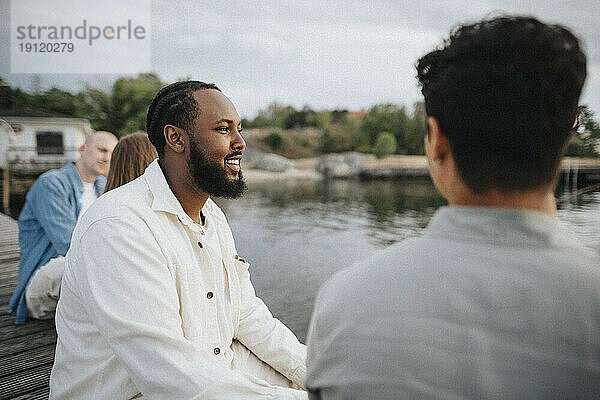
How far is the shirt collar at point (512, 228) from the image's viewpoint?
80 centimetres

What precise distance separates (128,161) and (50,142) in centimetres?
2497

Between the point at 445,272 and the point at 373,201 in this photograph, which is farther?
the point at 373,201

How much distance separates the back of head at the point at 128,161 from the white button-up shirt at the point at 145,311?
46.3 inches

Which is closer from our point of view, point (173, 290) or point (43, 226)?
point (173, 290)

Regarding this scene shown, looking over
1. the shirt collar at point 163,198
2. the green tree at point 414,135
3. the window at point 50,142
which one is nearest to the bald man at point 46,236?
the shirt collar at point 163,198

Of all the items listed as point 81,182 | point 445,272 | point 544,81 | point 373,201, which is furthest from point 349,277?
point 373,201

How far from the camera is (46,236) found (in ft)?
11.3

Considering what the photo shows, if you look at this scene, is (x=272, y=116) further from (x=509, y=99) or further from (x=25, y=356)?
(x=509, y=99)

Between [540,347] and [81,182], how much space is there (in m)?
3.62

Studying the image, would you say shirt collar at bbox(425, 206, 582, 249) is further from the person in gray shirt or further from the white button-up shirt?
the white button-up shirt

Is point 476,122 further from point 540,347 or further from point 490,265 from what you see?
point 540,347

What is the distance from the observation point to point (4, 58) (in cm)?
2423

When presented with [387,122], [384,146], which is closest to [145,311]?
[384,146]

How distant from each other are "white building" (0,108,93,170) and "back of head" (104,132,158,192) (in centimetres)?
2333
